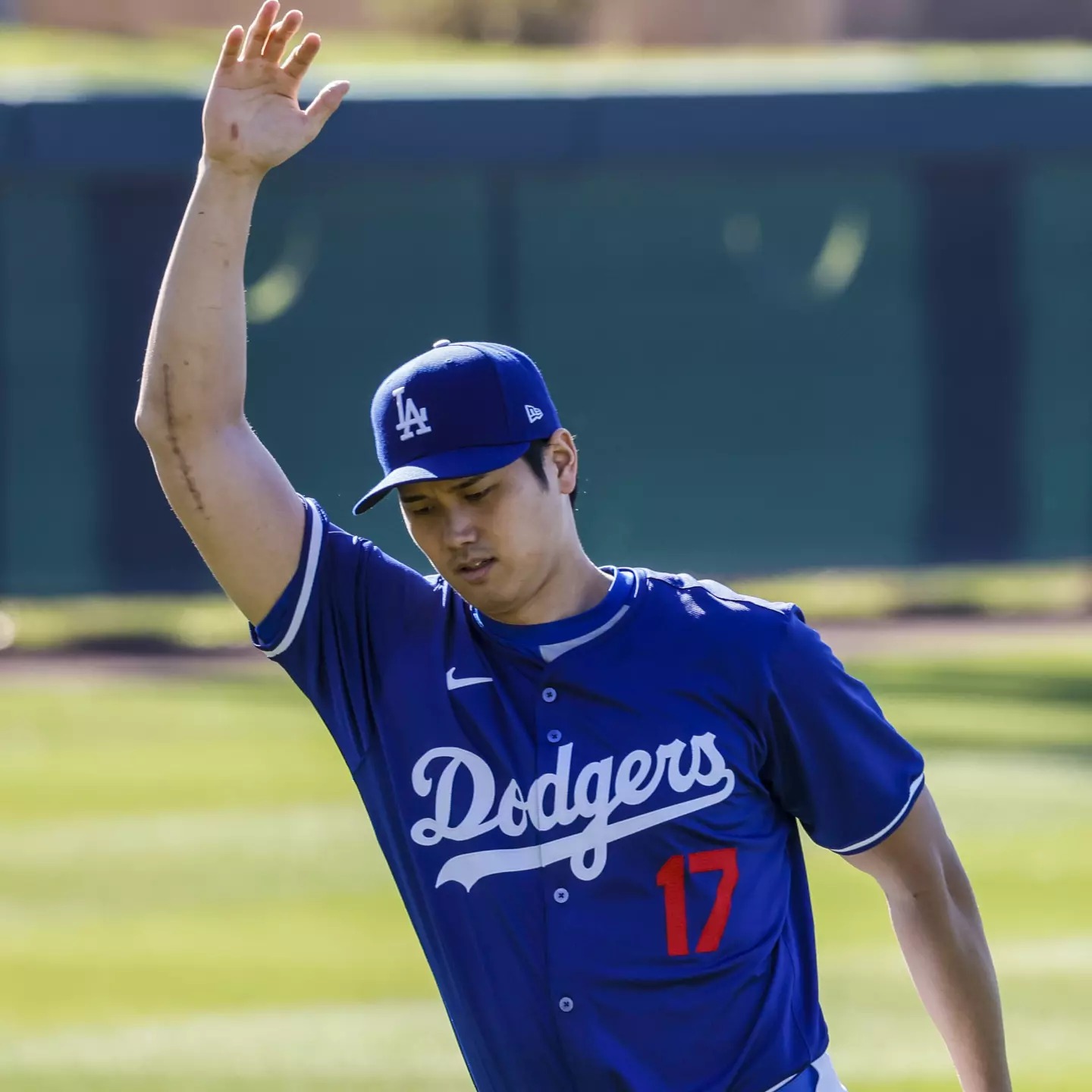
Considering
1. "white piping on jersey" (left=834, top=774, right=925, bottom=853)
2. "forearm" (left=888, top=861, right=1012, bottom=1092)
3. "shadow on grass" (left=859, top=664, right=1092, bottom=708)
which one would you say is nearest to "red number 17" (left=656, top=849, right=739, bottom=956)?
"white piping on jersey" (left=834, top=774, right=925, bottom=853)

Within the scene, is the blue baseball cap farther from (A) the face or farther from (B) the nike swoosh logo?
(B) the nike swoosh logo

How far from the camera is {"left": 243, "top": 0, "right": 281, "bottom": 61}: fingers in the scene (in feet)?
11.2

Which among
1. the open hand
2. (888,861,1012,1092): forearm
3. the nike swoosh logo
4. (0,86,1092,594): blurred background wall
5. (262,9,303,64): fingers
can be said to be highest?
(0,86,1092,594): blurred background wall

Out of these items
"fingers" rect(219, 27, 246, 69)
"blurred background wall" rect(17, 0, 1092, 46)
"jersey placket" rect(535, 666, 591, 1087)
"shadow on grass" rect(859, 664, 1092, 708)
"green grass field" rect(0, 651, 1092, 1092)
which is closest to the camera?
"jersey placket" rect(535, 666, 591, 1087)

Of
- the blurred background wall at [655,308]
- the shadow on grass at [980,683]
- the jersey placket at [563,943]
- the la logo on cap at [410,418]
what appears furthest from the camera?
the blurred background wall at [655,308]

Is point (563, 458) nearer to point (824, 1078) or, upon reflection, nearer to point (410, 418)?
point (410, 418)

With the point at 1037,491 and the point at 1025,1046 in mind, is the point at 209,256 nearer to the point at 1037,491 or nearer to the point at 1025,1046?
the point at 1025,1046

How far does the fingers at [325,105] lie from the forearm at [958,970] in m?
1.45

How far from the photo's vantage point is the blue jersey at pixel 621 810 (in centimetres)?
320

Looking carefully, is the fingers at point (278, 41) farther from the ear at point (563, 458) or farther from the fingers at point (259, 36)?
the ear at point (563, 458)

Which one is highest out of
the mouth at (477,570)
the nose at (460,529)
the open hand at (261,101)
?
the open hand at (261,101)

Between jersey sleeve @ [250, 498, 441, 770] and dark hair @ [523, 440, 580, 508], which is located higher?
dark hair @ [523, 440, 580, 508]

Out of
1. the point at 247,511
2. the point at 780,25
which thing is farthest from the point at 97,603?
the point at 780,25

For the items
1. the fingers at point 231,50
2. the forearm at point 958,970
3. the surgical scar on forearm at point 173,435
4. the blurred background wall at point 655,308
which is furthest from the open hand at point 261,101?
the blurred background wall at point 655,308
